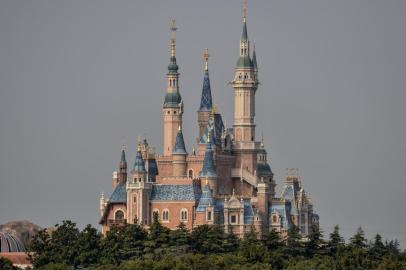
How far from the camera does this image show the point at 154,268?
7864 inches

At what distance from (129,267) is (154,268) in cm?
187

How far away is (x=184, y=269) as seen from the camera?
199000 millimetres

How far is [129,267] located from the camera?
200m

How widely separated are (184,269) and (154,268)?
2.36 meters

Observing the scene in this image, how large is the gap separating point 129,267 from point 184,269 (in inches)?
165
